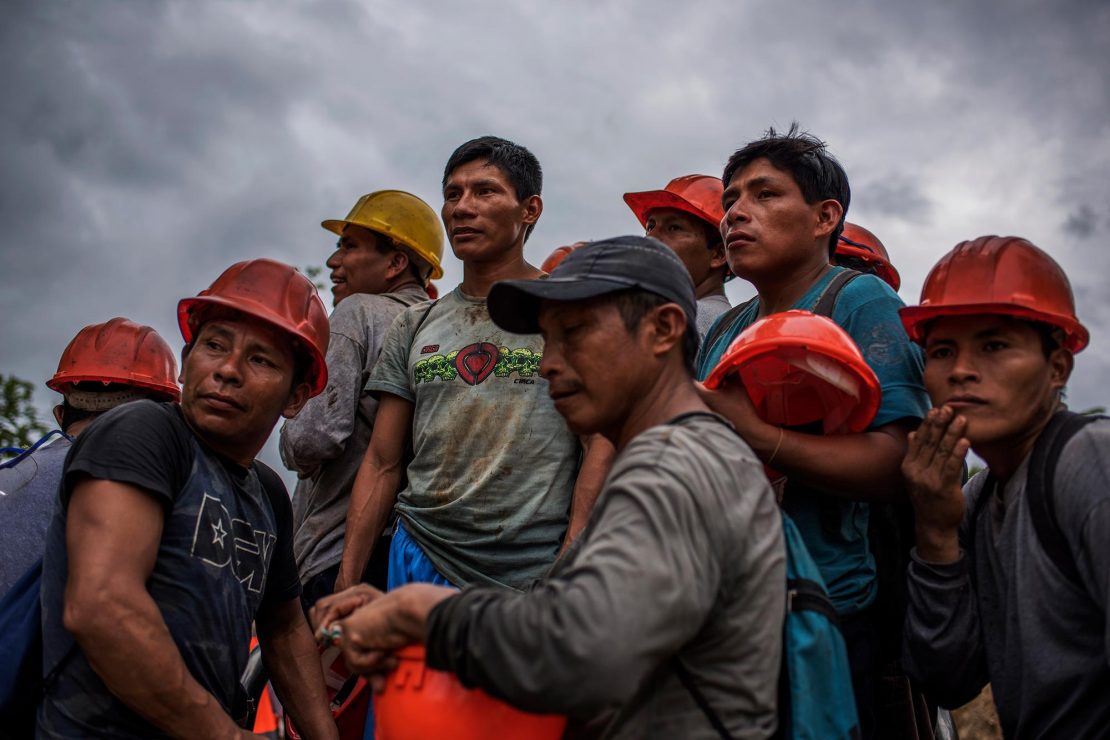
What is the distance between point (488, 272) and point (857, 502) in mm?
2180

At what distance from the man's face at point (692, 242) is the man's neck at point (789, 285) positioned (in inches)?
55.5

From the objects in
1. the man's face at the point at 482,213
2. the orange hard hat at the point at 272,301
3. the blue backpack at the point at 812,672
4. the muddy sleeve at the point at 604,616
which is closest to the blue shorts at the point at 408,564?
the orange hard hat at the point at 272,301

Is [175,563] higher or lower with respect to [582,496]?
lower

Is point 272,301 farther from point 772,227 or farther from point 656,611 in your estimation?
point 656,611

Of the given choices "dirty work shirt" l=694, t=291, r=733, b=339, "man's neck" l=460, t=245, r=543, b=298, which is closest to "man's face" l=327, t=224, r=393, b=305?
"man's neck" l=460, t=245, r=543, b=298

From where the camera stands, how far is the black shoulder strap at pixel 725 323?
4268mm

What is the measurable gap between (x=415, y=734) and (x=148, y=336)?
3810mm

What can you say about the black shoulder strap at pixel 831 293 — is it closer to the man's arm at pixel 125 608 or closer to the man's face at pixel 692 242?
the man's face at pixel 692 242

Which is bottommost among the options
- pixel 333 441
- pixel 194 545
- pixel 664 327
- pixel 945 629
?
pixel 945 629

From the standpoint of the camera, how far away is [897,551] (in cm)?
364

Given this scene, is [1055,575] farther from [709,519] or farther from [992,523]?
[709,519]

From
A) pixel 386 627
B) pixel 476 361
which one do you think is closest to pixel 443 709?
pixel 386 627

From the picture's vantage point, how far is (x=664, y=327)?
9.07ft

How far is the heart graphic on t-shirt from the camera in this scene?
4523mm
